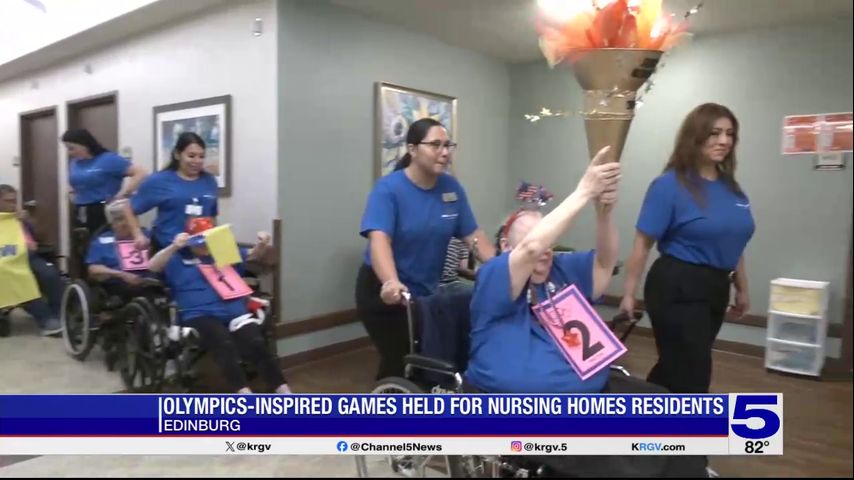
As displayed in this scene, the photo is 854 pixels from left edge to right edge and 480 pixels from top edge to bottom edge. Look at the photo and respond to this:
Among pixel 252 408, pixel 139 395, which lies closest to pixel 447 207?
pixel 252 408

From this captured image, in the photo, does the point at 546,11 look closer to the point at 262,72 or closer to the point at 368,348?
the point at 262,72

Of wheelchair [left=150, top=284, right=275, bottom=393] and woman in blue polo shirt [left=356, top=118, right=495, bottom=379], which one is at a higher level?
woman in blue polo shirt [left=356, top=118, right=495, bottom=379]

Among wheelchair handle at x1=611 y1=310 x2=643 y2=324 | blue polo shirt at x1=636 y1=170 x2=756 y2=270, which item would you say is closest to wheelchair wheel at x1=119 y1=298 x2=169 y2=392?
wheelchair handle at x1=611 y1=310 x2=643 y2=324

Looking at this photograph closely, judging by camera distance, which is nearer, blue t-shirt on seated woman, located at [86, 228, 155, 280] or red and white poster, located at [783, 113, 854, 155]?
red and white poster, located at [783, 113, 854, 155]

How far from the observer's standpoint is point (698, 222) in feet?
3.08

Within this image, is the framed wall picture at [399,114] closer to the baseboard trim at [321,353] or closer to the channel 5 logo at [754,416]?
the baseboard trim at [321,353]

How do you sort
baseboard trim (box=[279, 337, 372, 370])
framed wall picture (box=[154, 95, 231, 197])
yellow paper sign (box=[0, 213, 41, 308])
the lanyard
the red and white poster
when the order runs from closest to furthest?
the red and white poster, the lanyard, yellow paper sign (box=[0, 213, 41, 308]), framed wall picture (box=[154, 95, 231, 197]), baseboard trim (box=[279, 337, 372, 370])

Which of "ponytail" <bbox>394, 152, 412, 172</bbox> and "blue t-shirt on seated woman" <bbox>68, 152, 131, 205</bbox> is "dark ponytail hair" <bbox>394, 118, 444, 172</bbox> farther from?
"blue t-shirt on seated woman" <bbox>68, 152, 131, 205</bbox>

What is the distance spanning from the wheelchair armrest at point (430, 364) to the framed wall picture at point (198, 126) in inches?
28.5

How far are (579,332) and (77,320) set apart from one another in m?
1.20

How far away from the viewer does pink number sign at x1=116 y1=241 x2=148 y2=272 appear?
1.46 m

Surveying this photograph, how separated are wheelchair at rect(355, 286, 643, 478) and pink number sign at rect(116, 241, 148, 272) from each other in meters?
0.77

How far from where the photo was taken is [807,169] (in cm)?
84

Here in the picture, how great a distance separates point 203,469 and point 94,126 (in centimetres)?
80
